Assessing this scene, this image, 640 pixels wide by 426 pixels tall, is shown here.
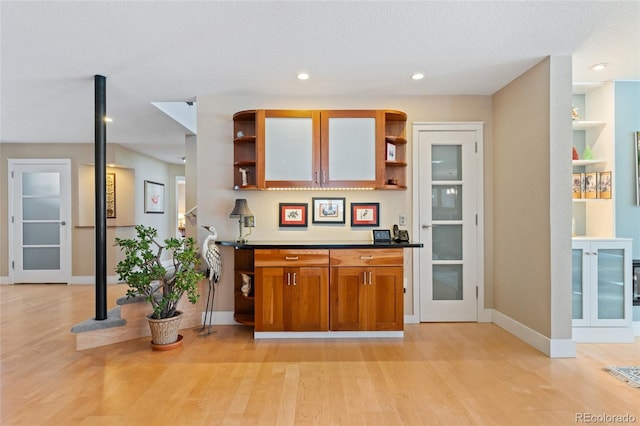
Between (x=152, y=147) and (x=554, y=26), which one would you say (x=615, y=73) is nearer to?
(x=554, y=26)

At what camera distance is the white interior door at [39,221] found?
6.03 metres

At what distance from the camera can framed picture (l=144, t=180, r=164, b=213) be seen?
707cm

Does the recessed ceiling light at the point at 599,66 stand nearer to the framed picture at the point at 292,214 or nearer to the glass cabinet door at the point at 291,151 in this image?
the glass cabinet door at the point at 291,151

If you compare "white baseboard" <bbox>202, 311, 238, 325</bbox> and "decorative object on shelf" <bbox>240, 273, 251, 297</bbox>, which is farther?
"white baseboard" <bbox>202, 311, 238, 325</bbox>

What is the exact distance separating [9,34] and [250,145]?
6.93 feet

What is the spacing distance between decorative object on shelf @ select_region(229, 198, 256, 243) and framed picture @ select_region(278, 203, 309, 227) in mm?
345

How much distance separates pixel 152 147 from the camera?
6.41 metres

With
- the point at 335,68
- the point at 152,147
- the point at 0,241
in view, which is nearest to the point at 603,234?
the point at 335,68

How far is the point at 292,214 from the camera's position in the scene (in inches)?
150

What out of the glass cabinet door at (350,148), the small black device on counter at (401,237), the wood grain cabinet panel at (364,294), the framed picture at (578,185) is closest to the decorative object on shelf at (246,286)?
the wood grain cabinet panel at (364,294)

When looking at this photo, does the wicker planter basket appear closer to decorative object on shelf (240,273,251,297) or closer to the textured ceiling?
decorative object on shelf (240,273,251,297)

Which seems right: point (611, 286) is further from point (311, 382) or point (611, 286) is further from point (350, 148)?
point (311, 382)

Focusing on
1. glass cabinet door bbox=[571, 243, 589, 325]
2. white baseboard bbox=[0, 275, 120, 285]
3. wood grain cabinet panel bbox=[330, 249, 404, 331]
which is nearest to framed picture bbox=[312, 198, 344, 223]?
wood grain cabinet panel bbox=[330, 249, 404, 331]

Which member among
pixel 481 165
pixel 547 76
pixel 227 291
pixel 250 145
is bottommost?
pixel 227 291
